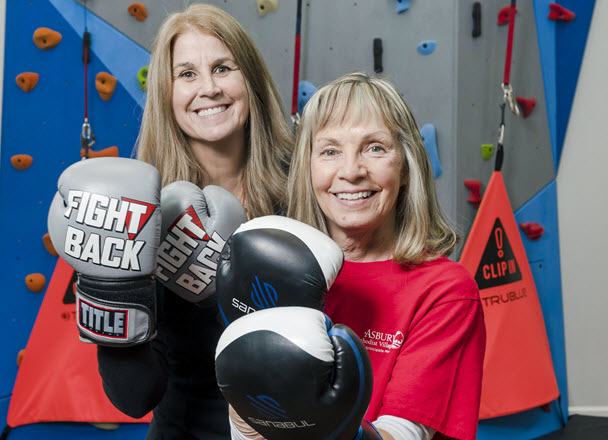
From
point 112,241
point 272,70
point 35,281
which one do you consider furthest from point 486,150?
point 35,281

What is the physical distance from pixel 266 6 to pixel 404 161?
1.41 meters

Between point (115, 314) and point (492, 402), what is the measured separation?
165 centimetres

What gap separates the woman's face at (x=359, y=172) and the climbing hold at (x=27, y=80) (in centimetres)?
157

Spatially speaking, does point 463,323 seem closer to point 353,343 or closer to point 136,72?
point 353,343

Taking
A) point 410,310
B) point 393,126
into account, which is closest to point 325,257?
point 410,310

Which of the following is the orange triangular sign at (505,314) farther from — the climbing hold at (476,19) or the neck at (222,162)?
the neck at (222,162)

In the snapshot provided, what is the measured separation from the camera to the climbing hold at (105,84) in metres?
2.16

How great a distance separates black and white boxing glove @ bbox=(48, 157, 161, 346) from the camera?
2.97ft

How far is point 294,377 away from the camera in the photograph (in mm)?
666

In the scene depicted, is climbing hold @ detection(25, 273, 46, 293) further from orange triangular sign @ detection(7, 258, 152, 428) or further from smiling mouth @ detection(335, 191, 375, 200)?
smiling mouth @ detection(335, 191, 375, 200)

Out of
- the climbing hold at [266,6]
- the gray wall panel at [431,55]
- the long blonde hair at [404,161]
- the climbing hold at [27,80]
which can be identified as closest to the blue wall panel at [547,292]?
the gray wall panel at [431,55]

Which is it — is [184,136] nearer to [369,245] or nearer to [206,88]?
[206,88]

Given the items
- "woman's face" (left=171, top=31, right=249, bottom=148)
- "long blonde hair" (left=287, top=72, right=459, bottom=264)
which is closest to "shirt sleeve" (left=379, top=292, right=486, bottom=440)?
"long blonde hair" (left=287, top=72, right=459, bottom=264)

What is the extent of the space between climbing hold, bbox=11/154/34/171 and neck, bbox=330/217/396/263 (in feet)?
5.16
